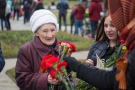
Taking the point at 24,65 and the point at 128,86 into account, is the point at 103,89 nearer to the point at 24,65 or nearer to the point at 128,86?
the point at 128,86

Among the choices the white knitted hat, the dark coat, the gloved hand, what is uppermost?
the white knitted hat

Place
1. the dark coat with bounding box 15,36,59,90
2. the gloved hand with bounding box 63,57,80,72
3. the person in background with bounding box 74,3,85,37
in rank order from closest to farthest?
the gloved hand with bounding box 63,57,80,72 → the dark coat with bounding box 15,36,59,90 → the person in background with bounding box 74,3,85,37

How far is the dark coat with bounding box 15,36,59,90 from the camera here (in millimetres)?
2881

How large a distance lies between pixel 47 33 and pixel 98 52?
2.34 ft

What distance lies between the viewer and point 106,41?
3562 mm

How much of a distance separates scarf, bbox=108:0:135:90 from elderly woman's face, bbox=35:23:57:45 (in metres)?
1.29

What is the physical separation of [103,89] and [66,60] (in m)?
0.36

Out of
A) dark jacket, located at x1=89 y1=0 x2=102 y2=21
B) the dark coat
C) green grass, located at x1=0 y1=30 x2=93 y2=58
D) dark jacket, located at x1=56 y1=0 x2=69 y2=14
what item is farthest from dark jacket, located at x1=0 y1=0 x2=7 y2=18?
the dark coat

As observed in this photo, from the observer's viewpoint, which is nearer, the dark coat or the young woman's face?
the dark coat

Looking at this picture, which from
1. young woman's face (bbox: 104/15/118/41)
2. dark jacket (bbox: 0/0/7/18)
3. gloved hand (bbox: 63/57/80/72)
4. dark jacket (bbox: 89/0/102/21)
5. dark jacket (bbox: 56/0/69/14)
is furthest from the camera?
dark jacket (bbox: 56/0/69/14)

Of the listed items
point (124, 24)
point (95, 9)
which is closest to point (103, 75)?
point (124, 24)

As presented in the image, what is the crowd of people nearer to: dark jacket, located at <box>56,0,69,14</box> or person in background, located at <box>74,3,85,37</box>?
person in background, located at <box>74,3,85,37</box>

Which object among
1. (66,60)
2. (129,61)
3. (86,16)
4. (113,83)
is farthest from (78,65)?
(86,16)

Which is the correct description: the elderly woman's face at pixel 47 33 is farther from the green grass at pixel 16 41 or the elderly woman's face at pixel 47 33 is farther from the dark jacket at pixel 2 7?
the dark jacket at pixel 2 7
